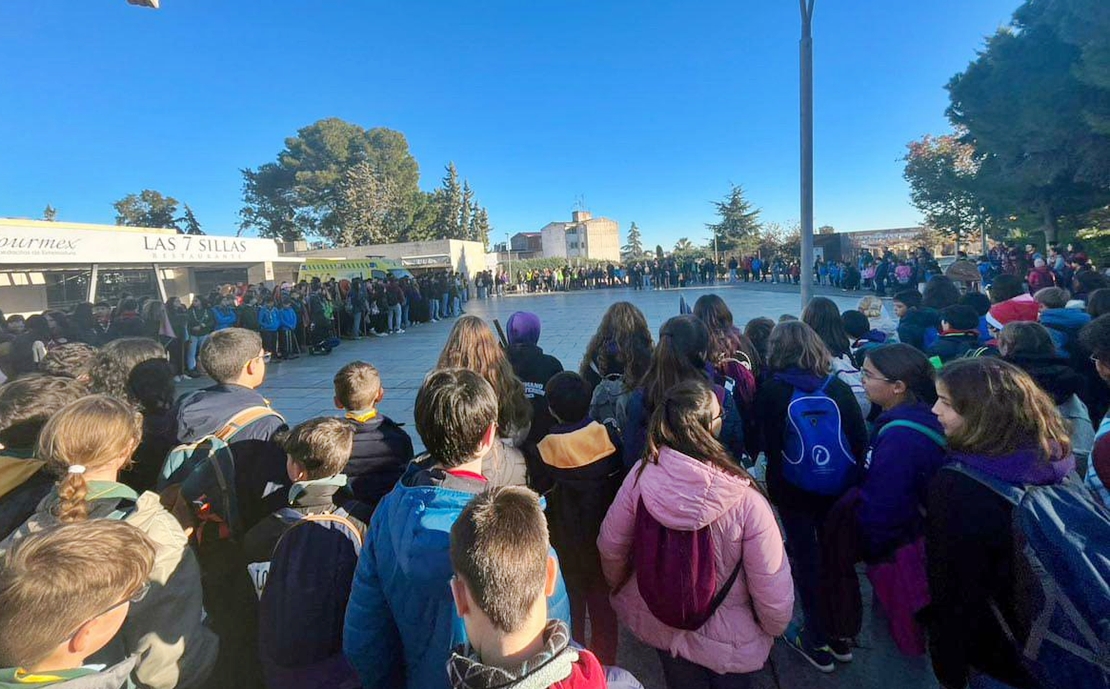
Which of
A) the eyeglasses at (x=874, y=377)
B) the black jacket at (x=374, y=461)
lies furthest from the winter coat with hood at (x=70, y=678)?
the eyeglasses at (x=874, y=377)

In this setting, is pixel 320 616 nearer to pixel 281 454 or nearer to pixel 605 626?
pixel 281 454

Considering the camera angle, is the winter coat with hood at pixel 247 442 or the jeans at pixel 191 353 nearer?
the winter coat with hood at pixel 247 442

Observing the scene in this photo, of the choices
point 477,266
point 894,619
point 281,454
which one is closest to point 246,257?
point 477,266

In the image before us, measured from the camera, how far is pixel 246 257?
25.7 meters

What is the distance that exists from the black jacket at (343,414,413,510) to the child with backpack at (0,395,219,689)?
64 centimetres

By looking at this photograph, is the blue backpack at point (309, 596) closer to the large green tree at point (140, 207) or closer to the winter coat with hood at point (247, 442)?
the winter coat with hood at point (247, 442)

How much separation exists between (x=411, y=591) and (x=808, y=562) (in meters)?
2.10

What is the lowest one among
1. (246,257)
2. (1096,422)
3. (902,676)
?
(902,676)

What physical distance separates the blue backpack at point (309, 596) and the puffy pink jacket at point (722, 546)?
0.96 metres

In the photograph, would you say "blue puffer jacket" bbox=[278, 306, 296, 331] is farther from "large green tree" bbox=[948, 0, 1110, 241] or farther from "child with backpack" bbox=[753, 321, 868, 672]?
"large green tree" bbox=[948, 0, 1110, 241]

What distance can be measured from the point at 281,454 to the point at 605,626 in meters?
1.74

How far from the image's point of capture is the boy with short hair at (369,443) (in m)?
2.34

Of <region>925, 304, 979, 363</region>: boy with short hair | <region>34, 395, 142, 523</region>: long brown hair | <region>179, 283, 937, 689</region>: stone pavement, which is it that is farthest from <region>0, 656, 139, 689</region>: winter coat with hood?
<region>925, 304, 979, 363</region>: boy with short hair

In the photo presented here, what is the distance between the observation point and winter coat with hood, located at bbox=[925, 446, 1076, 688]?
1584 millimetres
